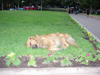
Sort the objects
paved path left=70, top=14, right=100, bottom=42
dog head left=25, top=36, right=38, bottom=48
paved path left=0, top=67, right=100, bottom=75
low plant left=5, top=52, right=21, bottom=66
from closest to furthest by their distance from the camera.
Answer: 1. paved path left=0, top=67, right=100, bottom=75
2. low plant left=5, top=52, right=21, bottom=66
3. dog head left=25, top=36, right=38, bottom=48
4. paved path left=70, top=14, right=100, bottom=42

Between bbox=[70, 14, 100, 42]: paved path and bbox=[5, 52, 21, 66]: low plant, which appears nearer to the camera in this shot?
bbox=[5, 52, 21, 66]: low plant

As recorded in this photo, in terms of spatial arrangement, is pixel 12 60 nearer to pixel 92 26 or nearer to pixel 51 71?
pixel 51 71

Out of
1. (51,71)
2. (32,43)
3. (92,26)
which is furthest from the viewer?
(92,26)

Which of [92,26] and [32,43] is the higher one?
[92,26]

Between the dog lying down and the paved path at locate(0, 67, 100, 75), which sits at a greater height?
the dog lying down

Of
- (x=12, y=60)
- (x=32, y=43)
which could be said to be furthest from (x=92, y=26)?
(x=12, y=60)

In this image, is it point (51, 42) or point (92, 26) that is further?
point (92, 26)

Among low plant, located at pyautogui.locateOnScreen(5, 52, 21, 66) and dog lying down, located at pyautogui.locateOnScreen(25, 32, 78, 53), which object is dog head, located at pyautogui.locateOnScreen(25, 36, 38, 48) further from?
low plant, located at pyautogui.locateOnScreen(5, 52, 21, 66)

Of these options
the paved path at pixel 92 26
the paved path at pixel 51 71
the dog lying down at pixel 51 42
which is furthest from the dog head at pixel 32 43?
the paved path at pixel 92 26

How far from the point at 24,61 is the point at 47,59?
706mm

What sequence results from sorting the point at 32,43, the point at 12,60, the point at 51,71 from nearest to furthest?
the point at 51,71 < the point at 12,60 < the point at 32,43

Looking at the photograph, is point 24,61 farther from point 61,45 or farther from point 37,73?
point 61,45

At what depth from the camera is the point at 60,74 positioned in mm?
3629

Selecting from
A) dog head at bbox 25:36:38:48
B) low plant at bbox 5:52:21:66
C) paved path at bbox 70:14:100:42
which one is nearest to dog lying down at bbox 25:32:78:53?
dog head at bbox 25:36:38:48
